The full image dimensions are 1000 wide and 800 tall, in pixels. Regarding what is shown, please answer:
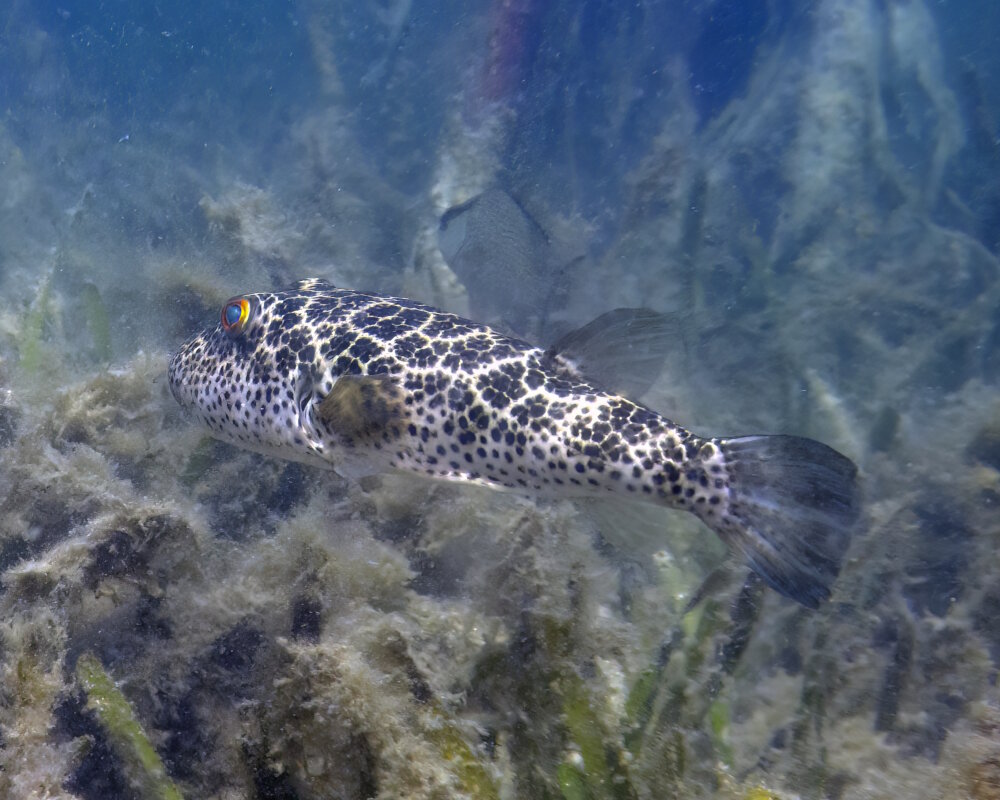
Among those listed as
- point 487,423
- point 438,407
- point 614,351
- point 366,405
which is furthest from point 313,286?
point 614,351

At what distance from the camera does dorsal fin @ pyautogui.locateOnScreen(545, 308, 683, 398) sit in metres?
3.47

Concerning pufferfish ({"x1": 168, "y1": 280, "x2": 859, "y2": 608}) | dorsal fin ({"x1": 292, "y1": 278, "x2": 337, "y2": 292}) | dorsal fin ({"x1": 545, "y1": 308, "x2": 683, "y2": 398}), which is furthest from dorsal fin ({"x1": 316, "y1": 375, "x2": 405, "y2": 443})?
dorsal fin ({"x1": 292, "y1": 278, "x2": 337, "y2": 292})

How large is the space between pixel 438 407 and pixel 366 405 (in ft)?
1.37

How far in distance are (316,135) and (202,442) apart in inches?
602

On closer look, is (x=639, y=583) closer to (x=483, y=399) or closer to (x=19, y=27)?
(x=483, y=399)

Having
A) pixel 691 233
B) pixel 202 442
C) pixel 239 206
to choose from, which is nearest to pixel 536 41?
pixel 691 233

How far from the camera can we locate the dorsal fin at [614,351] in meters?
3.47

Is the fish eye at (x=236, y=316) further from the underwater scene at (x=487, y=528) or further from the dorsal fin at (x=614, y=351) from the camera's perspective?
the dorsal fin at (x=614, y=351)

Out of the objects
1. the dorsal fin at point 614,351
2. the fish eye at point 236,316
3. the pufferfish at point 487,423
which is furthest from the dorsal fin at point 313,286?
the dorsal fin at point 614,351

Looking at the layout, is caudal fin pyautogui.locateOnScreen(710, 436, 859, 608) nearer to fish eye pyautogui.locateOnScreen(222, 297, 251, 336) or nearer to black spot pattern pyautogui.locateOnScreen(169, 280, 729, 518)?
black spot pattern pyautogui.locateOnScreen(169, 280, 729, 518)

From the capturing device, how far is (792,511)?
282 cm

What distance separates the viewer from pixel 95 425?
421 centimetres

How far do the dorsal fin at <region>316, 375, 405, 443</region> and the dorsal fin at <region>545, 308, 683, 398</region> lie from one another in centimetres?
94

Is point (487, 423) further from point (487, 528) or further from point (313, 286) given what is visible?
point (313, 286)
